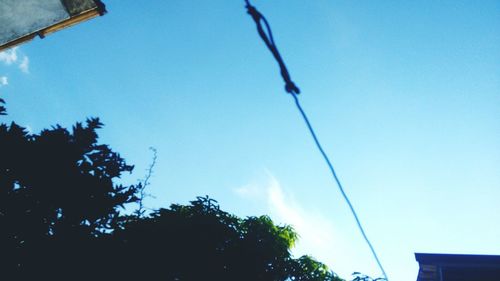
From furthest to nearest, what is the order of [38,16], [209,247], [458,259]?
[209,247] → [458,259] → [38,16]

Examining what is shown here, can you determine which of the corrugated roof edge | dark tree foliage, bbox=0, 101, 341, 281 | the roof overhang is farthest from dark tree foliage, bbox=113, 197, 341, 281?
the roof overhang

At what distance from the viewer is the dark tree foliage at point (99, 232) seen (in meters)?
11.7

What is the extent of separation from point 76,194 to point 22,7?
8.52m

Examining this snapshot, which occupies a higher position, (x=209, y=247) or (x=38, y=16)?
(x=38, y=16)

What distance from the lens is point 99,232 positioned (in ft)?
42.8

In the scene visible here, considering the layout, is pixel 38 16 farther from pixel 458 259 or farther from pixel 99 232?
pixel 458 259

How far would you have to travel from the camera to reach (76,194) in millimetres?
13352

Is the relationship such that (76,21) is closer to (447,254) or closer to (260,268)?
(260,268)

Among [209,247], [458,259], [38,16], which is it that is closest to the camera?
[38,16]

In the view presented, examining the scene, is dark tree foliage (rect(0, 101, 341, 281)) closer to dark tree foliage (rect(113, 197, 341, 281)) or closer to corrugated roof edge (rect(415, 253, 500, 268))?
dark tree foliage (rect(113, 197, 341, 281))

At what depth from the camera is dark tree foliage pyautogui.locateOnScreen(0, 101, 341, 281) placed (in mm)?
11703

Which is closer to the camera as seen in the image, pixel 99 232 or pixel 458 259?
pixel 458 259

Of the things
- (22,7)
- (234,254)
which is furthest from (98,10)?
(234,254)

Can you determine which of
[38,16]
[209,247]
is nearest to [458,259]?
[209,247]
